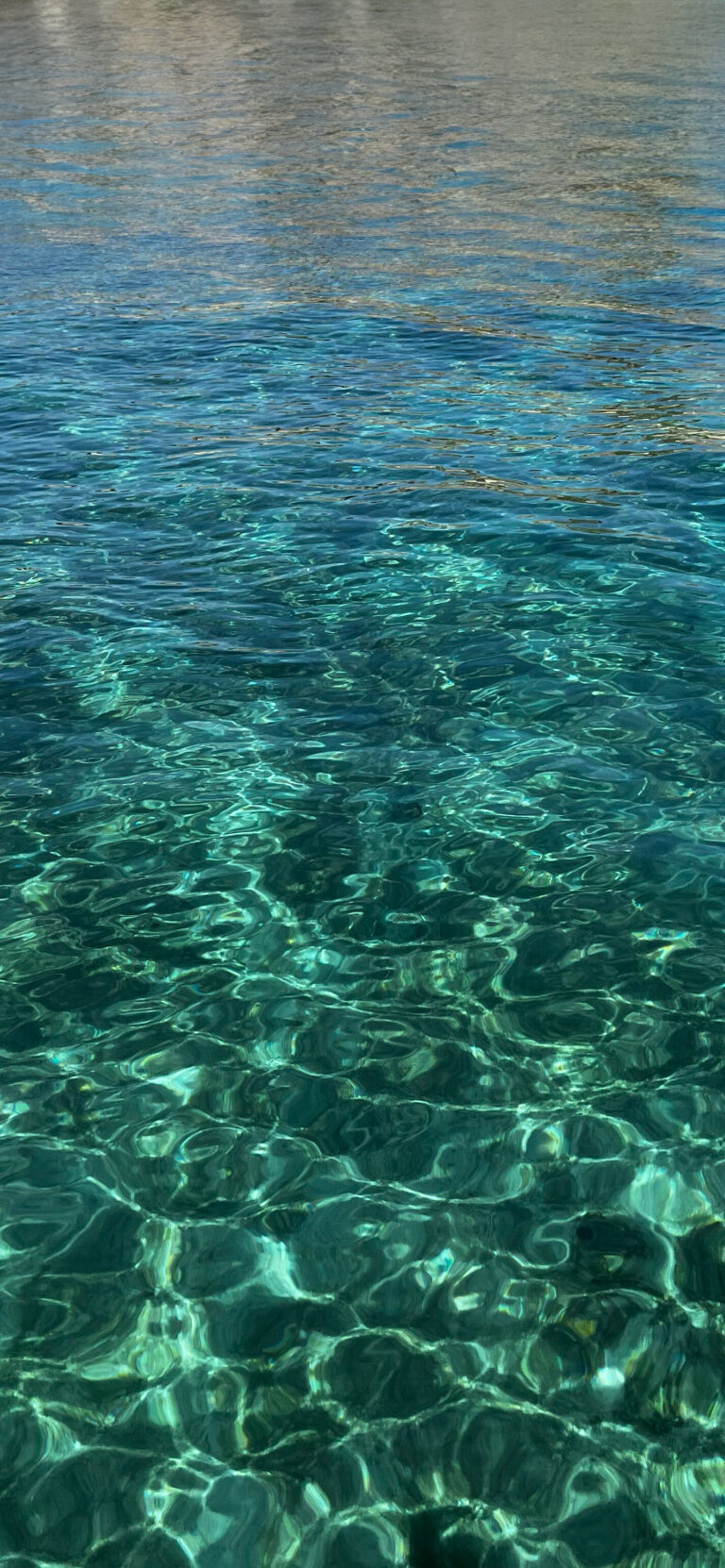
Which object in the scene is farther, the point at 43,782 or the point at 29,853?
the point at 43,782

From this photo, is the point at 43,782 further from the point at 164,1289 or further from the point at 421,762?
the point at 164,1289

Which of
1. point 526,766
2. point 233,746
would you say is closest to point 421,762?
point 526,766

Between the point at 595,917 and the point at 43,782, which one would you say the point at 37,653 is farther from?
the point at 595,917

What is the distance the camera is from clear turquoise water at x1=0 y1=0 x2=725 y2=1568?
4.76 meters

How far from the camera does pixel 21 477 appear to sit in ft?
44.9

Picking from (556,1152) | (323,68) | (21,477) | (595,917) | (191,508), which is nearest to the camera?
(556,1152)

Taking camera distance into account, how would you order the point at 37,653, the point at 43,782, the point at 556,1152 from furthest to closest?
1. the point at 37,653
2. the point at 43,782
3. the point at 556,1152

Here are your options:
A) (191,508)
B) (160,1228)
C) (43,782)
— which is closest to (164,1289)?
(160,1228)

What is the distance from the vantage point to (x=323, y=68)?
160 feet

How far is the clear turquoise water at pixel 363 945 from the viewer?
4.76m

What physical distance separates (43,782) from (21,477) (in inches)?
241

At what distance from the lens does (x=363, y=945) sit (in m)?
7.18

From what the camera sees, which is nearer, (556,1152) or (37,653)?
(556,1152)

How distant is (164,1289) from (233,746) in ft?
14.2
